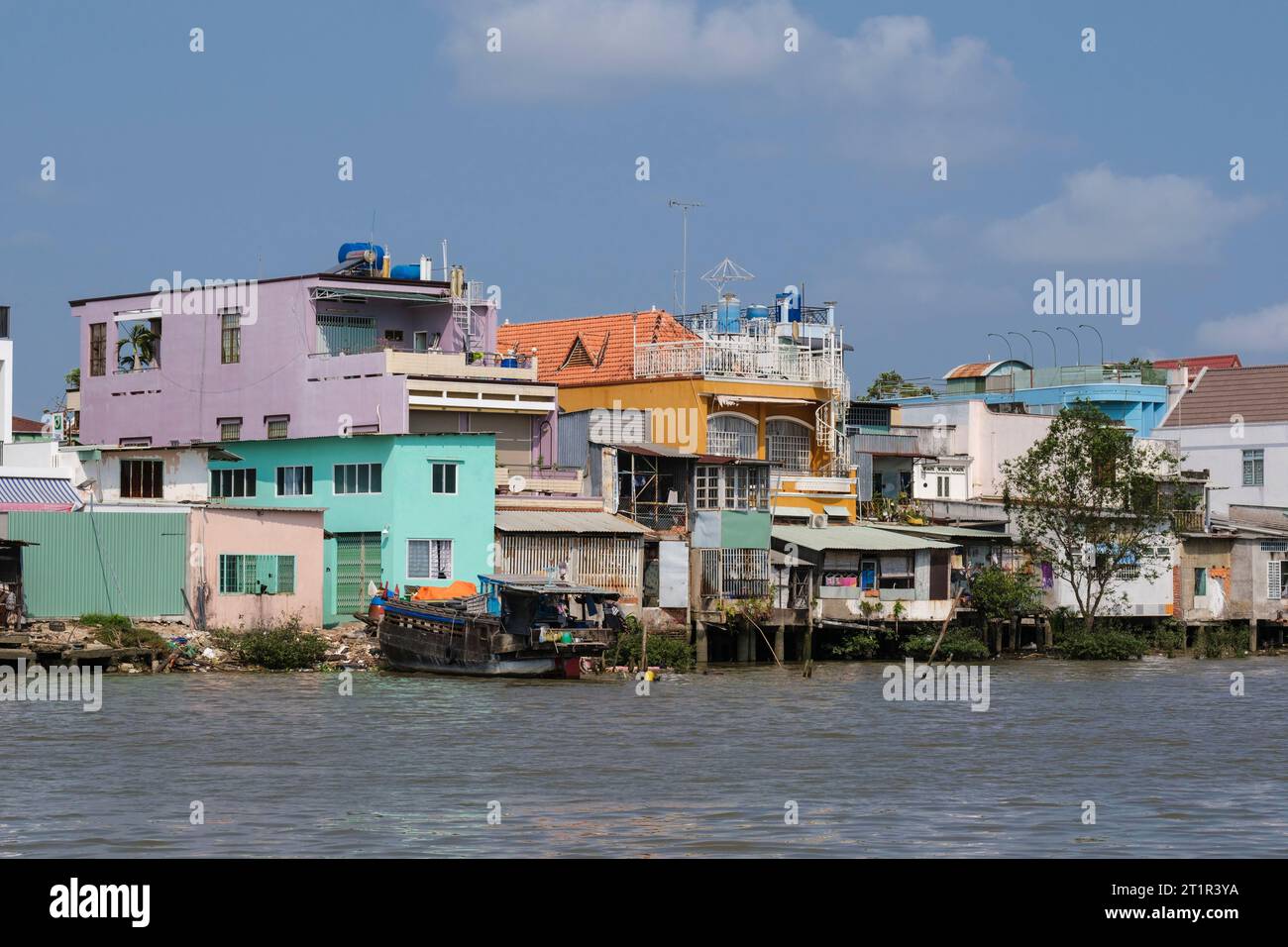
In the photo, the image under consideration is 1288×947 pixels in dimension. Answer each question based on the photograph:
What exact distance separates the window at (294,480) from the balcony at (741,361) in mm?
13684

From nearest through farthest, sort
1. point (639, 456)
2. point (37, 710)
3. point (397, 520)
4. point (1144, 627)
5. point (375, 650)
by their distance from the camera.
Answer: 1. point (37, 710)
2. point (375, 650)
3. point (397, 520)
4. point (639, 456)
5. point (1144, 627)

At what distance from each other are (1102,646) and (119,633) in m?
28.2

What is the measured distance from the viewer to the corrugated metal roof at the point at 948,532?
56.0m

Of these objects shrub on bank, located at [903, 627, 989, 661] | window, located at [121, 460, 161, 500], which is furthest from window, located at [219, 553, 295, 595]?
shrub on bank, located at [903, 627, 989, 661]

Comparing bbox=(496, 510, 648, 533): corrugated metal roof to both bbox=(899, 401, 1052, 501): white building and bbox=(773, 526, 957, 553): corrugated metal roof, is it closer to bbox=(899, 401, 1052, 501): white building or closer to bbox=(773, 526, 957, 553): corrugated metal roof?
bbox=(773, 526, 957, 553): corrugated metal roof

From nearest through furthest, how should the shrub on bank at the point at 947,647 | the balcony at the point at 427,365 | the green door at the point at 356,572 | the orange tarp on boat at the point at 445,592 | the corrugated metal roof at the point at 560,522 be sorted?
the orange tarp on boat at the point at 445,592
the green door at the point at 356,572
the corrugated metal roof at the point at 560,522
the balcony at the point at 427,365
the shrub on bank at the point at 947,647

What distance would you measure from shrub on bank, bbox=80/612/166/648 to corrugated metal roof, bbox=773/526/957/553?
1920 centimetres

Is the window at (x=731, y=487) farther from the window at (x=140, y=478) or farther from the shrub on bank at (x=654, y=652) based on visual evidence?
the window at (x=140, y=478)

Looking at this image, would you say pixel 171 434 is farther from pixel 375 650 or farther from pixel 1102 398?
pixel 1102 398

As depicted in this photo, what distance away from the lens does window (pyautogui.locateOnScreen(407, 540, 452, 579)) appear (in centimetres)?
4509

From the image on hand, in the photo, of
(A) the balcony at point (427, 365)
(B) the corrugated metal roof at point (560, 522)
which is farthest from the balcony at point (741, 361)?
(B) the corrugated metal roof at point (560, 522)

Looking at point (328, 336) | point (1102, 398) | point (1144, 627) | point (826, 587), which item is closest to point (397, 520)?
point (328, 336)

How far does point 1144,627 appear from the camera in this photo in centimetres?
5966
